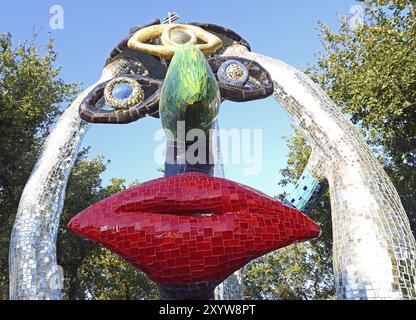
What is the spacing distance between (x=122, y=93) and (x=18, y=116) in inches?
217

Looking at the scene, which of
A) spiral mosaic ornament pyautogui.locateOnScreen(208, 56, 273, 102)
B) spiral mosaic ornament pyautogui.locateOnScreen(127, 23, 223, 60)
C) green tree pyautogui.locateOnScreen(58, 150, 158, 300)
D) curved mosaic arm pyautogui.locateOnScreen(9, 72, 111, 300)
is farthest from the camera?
green tree pyautogui.locateOnScreen(58, 150, 158, 300)

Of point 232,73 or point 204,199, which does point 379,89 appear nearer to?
point 232,73

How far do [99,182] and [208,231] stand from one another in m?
12.7

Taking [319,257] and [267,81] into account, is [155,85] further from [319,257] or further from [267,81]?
[319,257]

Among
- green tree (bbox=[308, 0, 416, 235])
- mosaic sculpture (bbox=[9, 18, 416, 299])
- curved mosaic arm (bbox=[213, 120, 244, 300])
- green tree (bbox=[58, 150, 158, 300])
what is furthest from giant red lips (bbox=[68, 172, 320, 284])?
green tree (bbox=[58, 150, 158, 300])

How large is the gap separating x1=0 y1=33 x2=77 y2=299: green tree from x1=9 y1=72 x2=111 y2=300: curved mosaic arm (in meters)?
4.13

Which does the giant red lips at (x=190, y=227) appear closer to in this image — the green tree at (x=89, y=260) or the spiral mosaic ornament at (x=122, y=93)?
the spiral mosaic ornament at (x=122, y=93)

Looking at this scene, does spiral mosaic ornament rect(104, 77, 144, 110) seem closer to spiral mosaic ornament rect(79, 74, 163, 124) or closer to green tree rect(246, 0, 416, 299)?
spiral mosaic ornament rect(79, 74, 163, 124)

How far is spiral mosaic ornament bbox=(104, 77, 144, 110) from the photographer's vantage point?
235 inches

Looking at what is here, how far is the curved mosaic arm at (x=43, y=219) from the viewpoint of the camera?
580cm

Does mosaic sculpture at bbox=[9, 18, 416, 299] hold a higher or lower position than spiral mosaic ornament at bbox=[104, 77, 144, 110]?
lower

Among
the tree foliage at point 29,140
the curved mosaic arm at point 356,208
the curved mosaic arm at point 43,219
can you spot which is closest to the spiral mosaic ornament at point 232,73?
the curved mosaic arm at point 356,208

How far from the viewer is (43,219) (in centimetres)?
630

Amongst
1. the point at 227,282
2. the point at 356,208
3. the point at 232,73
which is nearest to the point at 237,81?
the point at 232,73
